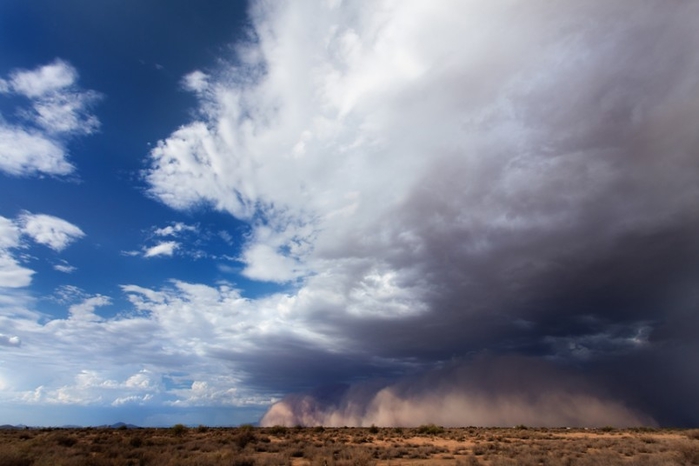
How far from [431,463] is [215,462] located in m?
16.6

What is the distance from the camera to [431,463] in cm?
2970

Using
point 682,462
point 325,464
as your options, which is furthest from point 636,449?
point 325,464

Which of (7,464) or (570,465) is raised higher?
(7,464)

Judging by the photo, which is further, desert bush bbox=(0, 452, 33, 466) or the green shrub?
the green shrub

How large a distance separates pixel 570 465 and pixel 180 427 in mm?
55934

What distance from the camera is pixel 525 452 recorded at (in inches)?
1378

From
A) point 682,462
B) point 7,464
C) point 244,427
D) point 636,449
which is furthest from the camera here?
point 244,427

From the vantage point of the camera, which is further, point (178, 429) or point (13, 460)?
point (178, 429)

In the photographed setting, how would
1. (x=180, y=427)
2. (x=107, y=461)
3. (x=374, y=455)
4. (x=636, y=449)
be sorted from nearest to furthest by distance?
(x=107, y=461) → (x=374, y=455) → (x=636, y=449) → (x=180, y=427)

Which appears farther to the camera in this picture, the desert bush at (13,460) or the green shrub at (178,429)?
the green shrub at (178,429)

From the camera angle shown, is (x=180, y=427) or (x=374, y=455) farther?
(x=180, y=427)

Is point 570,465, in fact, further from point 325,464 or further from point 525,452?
point 325,464

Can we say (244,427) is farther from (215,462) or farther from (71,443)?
(215,462)

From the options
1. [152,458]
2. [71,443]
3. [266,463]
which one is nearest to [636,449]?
[266,463]
